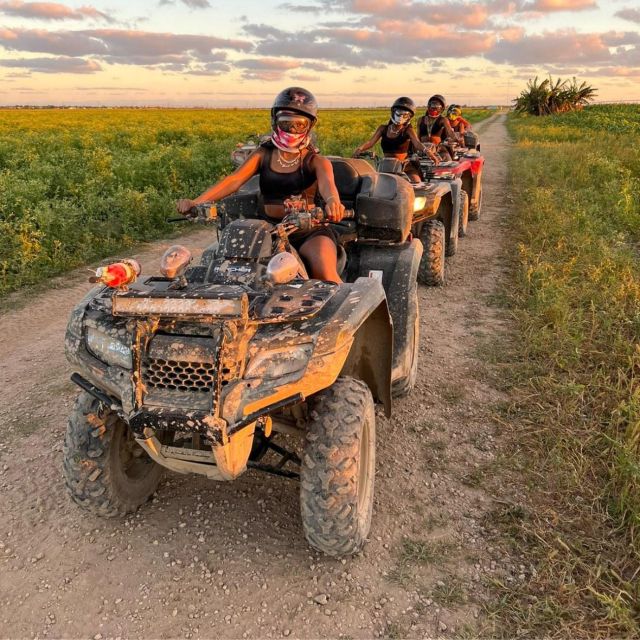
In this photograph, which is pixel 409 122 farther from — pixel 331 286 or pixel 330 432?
pixel 330 432

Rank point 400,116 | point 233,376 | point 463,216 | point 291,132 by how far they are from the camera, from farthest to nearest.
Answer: point 463,216 → point 400,116 → point 291,132 → point 233,376

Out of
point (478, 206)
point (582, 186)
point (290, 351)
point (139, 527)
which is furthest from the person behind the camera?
point (582, 186)

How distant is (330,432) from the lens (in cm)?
246

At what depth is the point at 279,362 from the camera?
2273mm

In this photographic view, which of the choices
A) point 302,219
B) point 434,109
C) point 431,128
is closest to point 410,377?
point 302,219

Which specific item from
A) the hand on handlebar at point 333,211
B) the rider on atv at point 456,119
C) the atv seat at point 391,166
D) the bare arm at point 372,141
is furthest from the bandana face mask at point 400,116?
the hand on handlebar at point 333,211

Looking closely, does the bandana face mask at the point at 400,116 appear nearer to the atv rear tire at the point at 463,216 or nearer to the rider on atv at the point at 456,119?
the atv rear tire at the point at 463,216

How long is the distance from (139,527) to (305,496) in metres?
1.00

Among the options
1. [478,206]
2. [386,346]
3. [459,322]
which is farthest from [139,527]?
[478,206]

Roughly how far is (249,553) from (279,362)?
3.52 feet

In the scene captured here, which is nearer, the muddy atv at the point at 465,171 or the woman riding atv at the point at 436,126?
the muddy atv at the point at 465,171

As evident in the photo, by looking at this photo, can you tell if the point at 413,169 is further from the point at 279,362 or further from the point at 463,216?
the point at 279,362

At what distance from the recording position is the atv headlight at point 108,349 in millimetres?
2320

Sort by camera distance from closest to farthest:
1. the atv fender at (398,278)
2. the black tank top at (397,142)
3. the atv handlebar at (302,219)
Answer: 1. the atv handlebar at (302,219)
2. the atv fender at (398,278)
3. the black tank top at (397,142)
